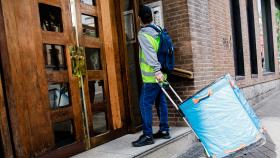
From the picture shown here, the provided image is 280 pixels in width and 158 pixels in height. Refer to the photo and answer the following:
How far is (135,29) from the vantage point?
16.5ft

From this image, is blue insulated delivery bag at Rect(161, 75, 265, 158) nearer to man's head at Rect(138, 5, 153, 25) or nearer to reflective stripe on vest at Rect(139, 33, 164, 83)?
reflective stripe on vest at Rect(139, 33, 164, 83)

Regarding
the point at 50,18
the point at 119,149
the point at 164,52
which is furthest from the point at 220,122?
the point at 50,18

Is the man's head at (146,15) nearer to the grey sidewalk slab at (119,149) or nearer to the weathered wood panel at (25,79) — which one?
the weathered wood panel at (25,79)

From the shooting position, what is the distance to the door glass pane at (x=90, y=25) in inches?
163

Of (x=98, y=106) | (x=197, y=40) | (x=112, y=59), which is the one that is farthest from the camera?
(x=197, y=40)

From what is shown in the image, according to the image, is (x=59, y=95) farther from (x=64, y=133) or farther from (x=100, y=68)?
(x=100, y=68)

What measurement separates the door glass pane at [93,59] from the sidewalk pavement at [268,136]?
1.76 m

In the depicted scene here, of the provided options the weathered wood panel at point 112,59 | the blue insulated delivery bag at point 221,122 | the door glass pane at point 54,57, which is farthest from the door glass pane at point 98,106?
the blue insulated delivery bag at point 221,122

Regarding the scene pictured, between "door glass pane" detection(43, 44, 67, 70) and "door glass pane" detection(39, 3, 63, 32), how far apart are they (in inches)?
8.8

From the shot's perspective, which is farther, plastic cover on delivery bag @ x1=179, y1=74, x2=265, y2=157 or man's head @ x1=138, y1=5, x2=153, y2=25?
man's head @ x1=138, y1=5, x2=153, y2=25

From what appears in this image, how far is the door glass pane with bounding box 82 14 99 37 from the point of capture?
4.14 metres

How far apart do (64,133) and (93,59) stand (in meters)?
1.11

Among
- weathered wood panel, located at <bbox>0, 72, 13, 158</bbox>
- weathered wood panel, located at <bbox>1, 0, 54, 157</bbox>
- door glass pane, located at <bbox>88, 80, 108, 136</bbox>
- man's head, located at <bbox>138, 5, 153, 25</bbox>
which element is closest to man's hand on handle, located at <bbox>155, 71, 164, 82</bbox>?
man's head, located at <bbox>138, 5, 153, 25</bbox>

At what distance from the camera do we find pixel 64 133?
12.5ft
